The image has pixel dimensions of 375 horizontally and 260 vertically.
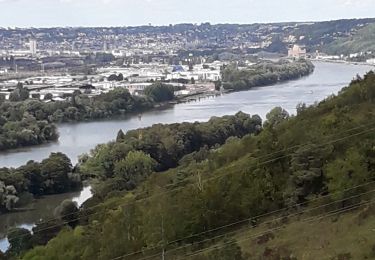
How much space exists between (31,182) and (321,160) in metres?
4.67

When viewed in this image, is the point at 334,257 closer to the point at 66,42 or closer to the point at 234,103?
the point at 234,103

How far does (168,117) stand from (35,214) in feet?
23.4

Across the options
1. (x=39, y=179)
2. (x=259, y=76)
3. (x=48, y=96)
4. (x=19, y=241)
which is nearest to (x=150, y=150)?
(x=39, y=179)

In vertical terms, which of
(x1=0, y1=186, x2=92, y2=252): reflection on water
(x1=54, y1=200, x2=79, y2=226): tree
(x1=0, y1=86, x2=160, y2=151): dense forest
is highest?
(x1=54, y1=200, x2=79, y2=226): tree

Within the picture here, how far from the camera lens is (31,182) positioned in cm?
769

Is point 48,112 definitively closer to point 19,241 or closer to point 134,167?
point 134,167

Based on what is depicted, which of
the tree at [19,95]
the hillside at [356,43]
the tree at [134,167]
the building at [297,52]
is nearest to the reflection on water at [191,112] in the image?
the tree at [134,167]

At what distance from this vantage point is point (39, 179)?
772cm

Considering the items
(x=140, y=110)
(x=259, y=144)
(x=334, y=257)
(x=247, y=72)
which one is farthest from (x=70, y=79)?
(x=334, y=257)

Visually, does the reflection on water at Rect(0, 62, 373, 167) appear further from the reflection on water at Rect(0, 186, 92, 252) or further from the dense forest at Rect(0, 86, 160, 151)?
the reflection on water at Rect(0, 186, 92, 252)

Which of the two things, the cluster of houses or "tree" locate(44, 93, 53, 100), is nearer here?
"tree" locate(44, 93, 53, 100)

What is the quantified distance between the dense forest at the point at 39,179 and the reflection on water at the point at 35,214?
12cm

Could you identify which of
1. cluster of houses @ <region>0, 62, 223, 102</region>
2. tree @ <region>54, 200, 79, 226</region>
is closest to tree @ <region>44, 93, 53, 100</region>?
cluster of houses @ <region>0, 62, 223, 102</region>

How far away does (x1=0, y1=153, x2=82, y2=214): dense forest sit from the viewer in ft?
23.9
